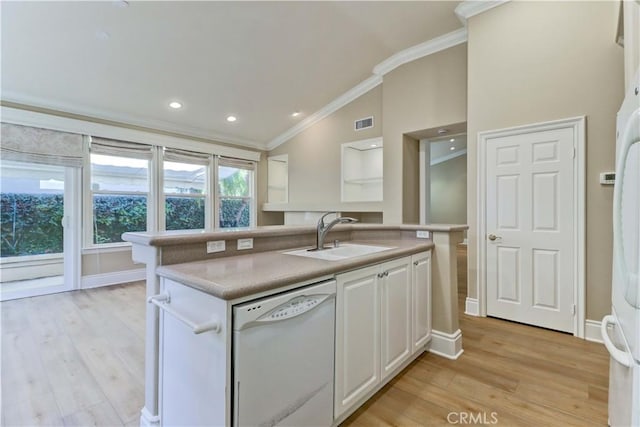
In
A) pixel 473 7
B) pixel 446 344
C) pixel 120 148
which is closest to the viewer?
pixel 446 344

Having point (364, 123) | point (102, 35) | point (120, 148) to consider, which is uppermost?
point (102, 35)

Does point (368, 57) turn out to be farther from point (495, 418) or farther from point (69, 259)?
point (69, 259)

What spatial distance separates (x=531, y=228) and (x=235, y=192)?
531 centimetres

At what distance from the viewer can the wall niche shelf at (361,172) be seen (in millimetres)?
5441

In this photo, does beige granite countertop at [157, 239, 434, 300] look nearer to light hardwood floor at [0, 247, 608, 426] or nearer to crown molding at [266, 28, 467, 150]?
light hardwood floor at [0, 247, 608, 426]

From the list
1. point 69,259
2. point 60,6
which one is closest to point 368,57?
point 60,6

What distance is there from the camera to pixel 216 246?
5.59 feet

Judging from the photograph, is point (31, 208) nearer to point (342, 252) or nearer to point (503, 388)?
point (342, 252)

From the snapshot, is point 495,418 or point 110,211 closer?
point 495,418

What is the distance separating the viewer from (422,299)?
7.57 feet

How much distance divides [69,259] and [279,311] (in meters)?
4.70

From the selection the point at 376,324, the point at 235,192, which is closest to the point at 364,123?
the point at 235,192

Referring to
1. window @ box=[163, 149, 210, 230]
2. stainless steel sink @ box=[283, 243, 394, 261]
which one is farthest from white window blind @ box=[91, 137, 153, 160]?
stainless steel sink @ box=[283, 243, 394, 261]

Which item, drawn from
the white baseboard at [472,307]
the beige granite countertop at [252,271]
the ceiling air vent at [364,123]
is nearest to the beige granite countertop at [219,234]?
the beige granite countertop at [252,271]
